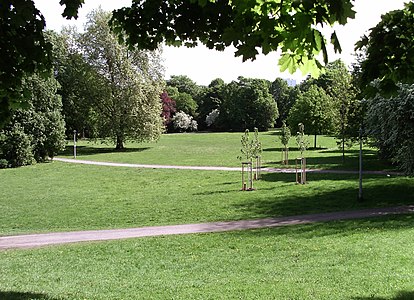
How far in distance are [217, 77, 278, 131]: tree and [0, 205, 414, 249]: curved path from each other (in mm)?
77798

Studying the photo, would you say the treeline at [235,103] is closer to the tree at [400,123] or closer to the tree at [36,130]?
the tree at [36,130]

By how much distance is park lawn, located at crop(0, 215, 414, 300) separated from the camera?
727 cm

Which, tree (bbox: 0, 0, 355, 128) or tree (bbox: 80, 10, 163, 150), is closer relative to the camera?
tree (bbox: 0, 0, 355, 128)

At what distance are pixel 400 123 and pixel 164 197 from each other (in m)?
11.2

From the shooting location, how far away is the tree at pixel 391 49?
257 inches

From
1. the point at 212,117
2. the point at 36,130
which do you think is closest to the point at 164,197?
the point at 36,130

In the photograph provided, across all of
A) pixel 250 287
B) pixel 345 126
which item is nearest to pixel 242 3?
pixel 250 287

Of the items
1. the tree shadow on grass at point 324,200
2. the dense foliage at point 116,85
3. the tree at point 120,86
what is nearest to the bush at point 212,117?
the dense foliage at point 116,85

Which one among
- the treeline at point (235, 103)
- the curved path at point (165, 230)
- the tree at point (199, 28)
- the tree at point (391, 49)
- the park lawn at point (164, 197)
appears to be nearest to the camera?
the tree at point (199, 28)

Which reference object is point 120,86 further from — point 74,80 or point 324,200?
point 324,200

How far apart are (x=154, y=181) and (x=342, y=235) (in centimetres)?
1583

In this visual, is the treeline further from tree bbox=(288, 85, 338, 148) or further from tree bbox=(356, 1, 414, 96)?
tree bbox=(356, 1, 414, 96)

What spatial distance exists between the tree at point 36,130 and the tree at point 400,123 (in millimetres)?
26570

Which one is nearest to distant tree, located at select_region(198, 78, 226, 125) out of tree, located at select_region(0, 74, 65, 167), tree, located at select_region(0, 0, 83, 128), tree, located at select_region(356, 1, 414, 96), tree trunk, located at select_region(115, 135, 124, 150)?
tree trunk, located at select_region(115, 135, 124, 150)
